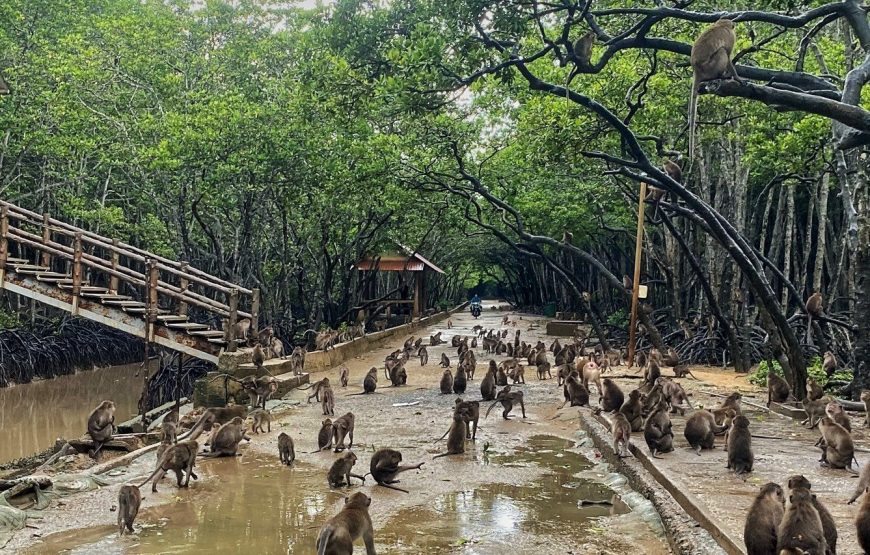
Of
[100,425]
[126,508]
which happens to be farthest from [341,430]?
[126,508]

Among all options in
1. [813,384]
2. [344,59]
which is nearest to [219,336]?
[344,59]

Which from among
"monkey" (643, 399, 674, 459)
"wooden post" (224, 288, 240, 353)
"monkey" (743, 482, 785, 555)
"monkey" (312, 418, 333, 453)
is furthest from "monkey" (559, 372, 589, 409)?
"monkey" (743, 482, 785, 555)

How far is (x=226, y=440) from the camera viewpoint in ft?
34.2

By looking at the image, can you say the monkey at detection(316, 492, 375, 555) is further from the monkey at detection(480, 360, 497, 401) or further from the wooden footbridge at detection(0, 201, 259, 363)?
the wooden footbridge at detection(0, 201, 259, 363)

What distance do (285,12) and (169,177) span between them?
13486 millimetres

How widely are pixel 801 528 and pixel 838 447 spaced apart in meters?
3.62

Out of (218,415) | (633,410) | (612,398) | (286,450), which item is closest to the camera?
(286,450)

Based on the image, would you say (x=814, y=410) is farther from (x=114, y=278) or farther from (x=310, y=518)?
(x=114, y=278)

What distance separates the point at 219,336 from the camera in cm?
1636

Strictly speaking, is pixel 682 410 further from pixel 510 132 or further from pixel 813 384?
pixel 510 132

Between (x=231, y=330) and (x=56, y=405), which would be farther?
(x=56, y=405)

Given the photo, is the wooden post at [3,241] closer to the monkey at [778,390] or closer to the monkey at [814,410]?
the monkey at [778,390]

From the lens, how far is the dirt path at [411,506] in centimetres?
710

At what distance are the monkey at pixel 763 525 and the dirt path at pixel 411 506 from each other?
1391 millimetres
